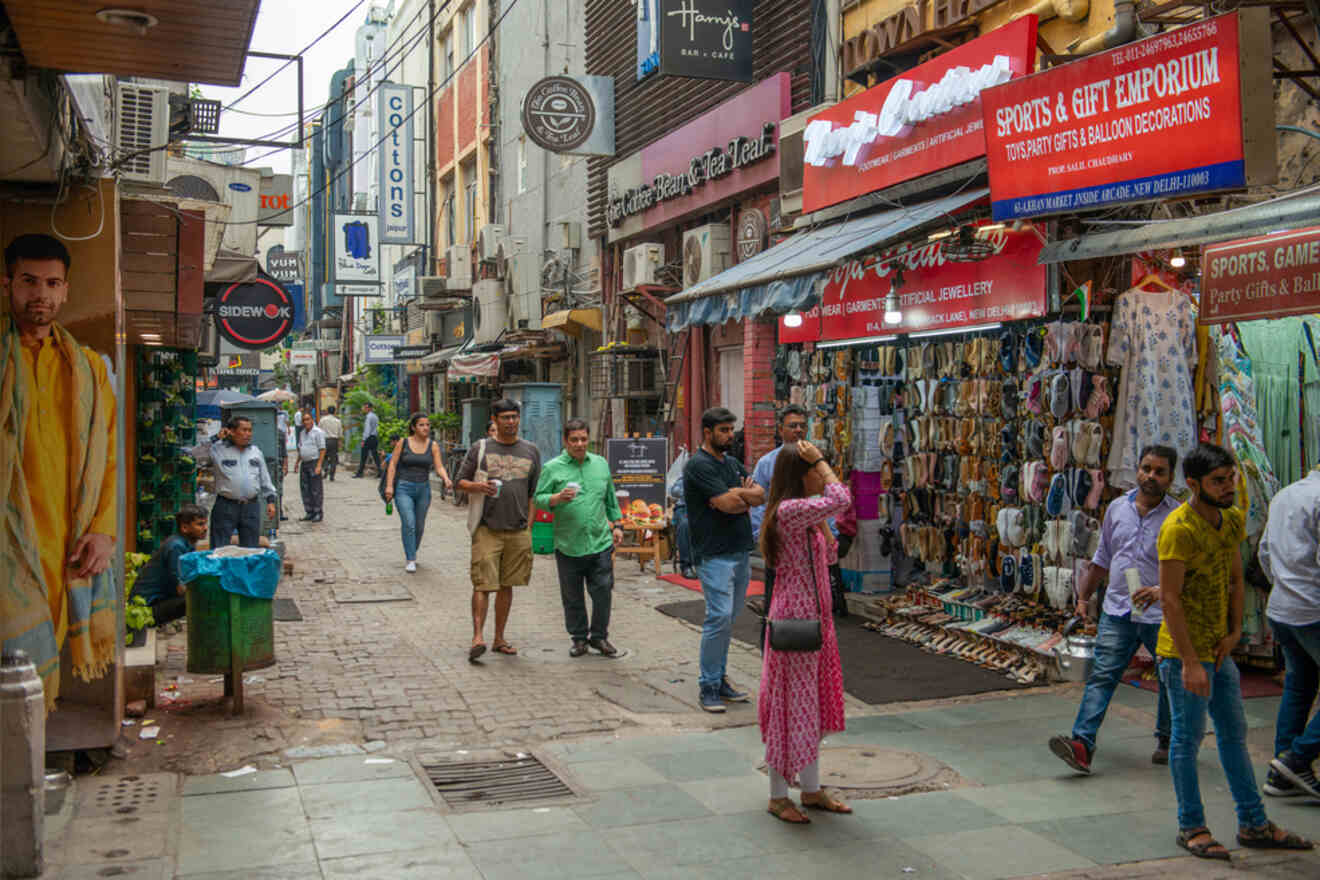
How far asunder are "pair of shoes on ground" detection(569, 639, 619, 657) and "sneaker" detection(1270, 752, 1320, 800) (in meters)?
4.98

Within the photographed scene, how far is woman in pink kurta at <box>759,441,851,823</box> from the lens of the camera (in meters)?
5.70

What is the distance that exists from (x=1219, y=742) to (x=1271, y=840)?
0.45 meters

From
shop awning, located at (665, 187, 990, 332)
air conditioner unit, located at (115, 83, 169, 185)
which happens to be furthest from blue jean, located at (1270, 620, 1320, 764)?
air conditioner unit, located at (115, 83, 169, 185)

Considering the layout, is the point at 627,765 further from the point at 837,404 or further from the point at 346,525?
the point at 346,525

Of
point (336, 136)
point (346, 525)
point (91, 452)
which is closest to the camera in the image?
point (91, 452)

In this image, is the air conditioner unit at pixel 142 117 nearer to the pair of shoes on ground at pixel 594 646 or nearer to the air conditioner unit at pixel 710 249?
the pair of shoes on ground at pixel 594 646

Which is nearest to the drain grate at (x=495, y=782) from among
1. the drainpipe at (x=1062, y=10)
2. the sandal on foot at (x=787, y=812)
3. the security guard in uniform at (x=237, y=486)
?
the sandal on foot at (x=787, y=812)

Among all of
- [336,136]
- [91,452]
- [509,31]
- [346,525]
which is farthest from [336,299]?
[91,452]

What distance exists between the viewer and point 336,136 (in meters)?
54.8

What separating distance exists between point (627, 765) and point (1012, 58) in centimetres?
Answer: 624

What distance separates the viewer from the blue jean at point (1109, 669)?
6.28 meters

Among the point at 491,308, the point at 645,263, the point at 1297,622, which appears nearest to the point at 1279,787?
the point at 1297,622

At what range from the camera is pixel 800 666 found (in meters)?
5.79

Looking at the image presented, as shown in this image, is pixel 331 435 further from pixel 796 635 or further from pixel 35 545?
pixel 796 635
